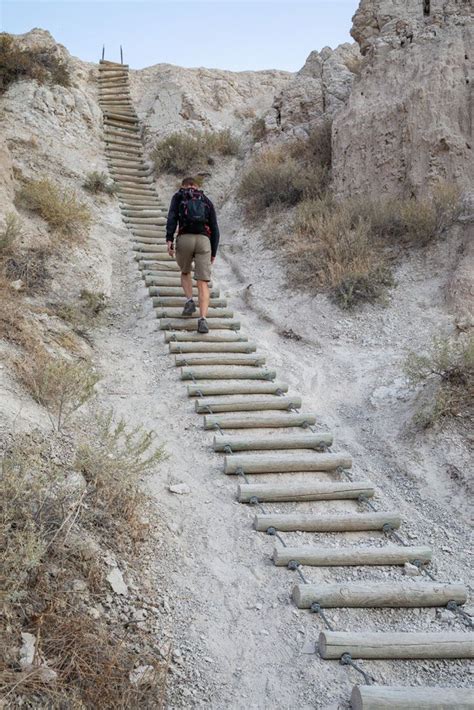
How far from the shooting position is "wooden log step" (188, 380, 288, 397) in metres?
5.72

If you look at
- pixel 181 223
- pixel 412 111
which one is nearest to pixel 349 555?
pixel 181 223

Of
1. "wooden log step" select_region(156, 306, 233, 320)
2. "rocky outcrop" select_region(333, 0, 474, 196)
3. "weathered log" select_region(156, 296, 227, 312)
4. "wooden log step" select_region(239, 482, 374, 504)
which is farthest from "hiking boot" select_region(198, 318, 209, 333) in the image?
"rocky outcrop" select_region(333, 0, 474, 196)

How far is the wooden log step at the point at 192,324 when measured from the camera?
7.07 m

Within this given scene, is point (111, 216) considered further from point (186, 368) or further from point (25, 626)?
point (25, 626)

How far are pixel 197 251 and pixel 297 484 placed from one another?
364cm

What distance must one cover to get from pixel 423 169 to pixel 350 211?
5.01ft

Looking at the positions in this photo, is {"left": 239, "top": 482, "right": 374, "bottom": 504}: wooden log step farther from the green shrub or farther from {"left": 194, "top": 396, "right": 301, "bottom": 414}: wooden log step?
the green shrub

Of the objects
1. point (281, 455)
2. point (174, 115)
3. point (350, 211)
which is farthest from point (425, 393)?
point (174, 115)

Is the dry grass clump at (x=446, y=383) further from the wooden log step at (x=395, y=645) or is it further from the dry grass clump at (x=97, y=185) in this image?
the dry grass clump at (x=97, y=185)

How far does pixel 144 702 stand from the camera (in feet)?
8.02

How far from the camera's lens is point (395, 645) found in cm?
299

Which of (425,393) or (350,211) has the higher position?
(350,211)

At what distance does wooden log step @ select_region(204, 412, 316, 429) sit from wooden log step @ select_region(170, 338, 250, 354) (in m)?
1.47

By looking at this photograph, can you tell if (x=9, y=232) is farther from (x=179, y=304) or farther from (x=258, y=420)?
(x=258, y=420)
